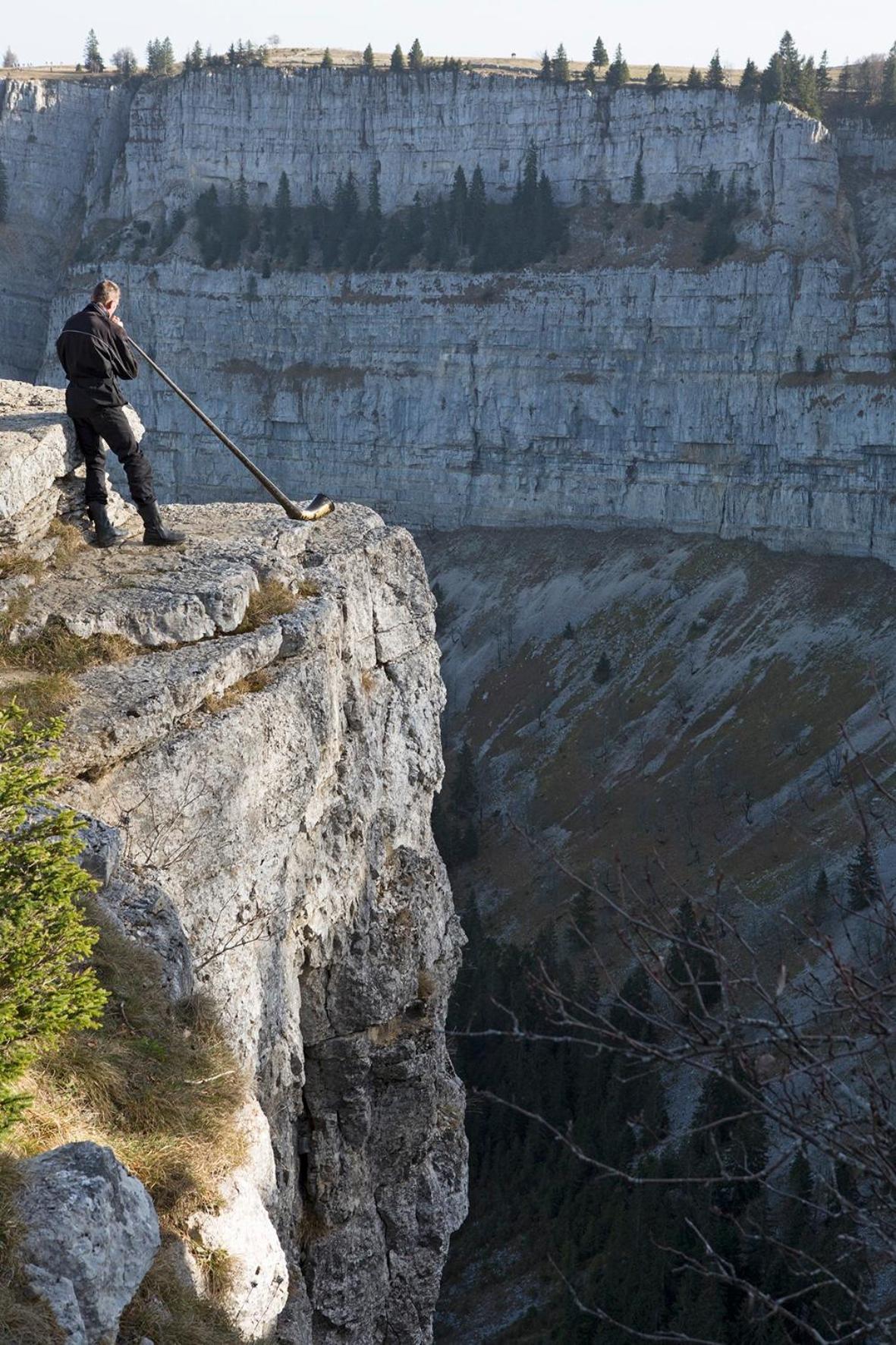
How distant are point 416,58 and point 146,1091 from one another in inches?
4395

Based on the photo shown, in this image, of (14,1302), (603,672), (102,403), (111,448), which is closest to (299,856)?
(111,448)

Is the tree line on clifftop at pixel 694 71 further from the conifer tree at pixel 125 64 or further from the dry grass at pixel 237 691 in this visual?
the dry grass at pixel 237 691

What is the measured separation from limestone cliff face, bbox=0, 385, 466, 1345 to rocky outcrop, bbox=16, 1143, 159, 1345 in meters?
1.66

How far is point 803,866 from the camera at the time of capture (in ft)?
196

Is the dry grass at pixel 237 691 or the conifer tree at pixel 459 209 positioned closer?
the dry grass at pixel 237 691

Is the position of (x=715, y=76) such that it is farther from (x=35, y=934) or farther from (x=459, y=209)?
(x=35, y=934)

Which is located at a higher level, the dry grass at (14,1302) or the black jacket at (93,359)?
the black jacket at (93,359)

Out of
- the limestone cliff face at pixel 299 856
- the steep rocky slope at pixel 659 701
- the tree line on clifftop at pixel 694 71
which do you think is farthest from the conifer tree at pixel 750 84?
the limestone cliff face at pixel 299 856

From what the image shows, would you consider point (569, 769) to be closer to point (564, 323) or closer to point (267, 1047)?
point (564, 323)

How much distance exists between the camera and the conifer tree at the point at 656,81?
97.7 metres

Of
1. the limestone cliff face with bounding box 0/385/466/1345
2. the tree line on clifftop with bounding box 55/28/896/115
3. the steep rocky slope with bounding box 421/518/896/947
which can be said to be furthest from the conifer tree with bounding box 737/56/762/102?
the limestone cliff face with bounding box 0/385/466/1345

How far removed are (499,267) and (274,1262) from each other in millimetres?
98162

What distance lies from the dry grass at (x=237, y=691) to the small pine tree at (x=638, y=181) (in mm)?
93105

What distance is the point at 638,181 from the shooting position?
9919cm
